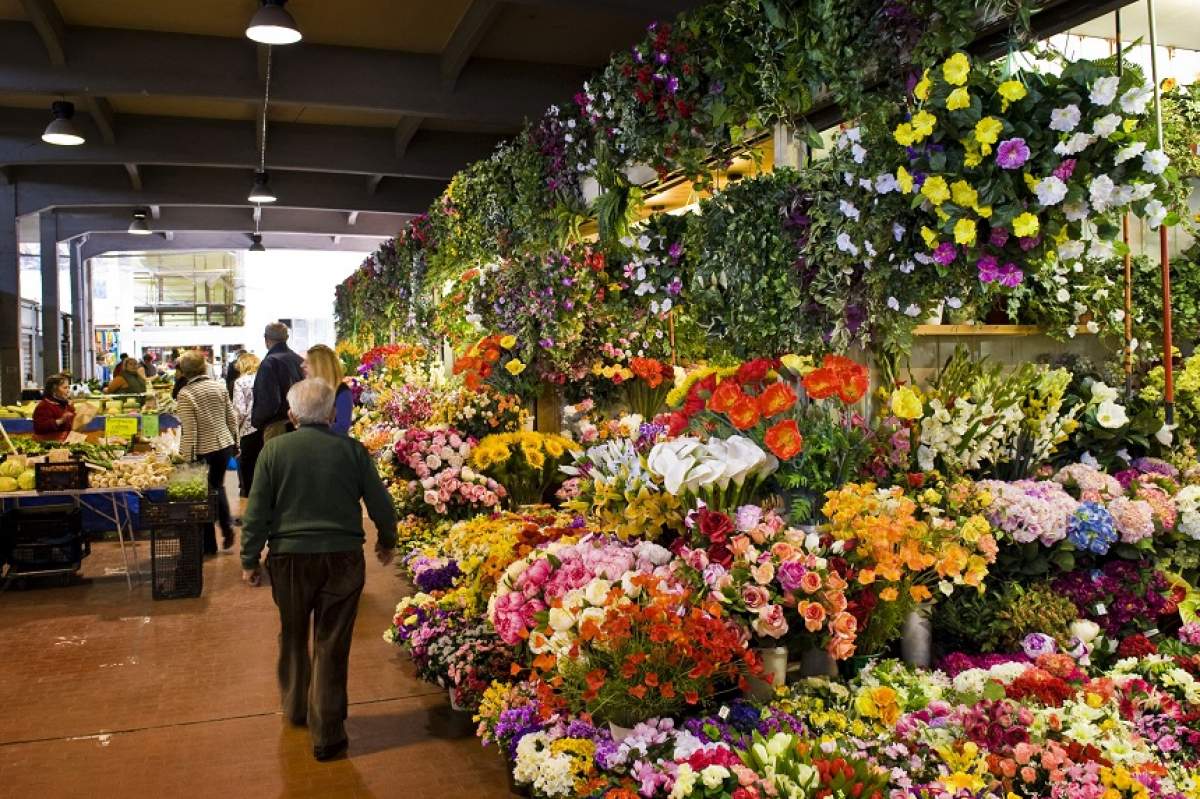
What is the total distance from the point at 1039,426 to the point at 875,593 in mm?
1247

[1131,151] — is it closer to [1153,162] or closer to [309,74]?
[1153,162]

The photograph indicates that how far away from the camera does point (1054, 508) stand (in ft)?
11.6

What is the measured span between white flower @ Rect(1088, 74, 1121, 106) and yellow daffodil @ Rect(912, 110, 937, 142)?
45 cm

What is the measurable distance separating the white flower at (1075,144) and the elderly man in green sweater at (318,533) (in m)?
2.70

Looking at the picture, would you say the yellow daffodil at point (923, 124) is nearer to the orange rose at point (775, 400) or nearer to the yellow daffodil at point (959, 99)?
the yellow daffodil at point (959, 99)

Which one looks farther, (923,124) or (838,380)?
(838,380)

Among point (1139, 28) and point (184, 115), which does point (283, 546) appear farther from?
point (184, 115)

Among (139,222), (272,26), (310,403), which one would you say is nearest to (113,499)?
(272,26)

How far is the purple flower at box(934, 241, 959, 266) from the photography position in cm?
323

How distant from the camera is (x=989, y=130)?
2.97m

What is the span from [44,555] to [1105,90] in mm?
6964

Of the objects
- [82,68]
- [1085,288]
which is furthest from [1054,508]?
[82,68]

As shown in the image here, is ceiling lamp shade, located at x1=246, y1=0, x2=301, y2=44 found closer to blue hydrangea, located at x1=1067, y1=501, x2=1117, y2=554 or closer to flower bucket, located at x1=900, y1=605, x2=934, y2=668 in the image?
flower bucket, located at x1=900, y1=605, x2=934, y2=668

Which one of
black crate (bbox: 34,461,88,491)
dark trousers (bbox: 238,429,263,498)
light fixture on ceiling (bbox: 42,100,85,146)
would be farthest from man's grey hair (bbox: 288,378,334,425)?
light fixture on ceiling (bbox: 42,100,85,146)
